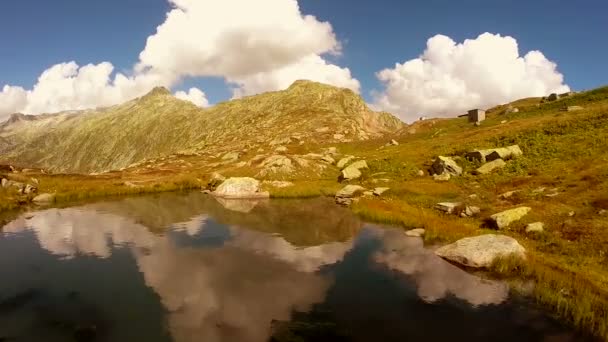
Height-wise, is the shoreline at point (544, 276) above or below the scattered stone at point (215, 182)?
below

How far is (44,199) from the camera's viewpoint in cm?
7806

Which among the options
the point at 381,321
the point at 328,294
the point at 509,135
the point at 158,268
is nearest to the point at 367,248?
the point at 328,294

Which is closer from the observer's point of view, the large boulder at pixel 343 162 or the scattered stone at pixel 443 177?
the scattered stone at pixel 443 177

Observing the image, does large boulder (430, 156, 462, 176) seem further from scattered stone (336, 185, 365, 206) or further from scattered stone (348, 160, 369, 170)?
scattered stone (348, 160, 369, 170)

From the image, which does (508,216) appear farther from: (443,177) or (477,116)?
(477,116)

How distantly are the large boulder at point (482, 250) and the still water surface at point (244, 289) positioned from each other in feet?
4.81

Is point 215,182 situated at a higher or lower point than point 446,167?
lower

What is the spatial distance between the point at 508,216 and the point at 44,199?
77.4m

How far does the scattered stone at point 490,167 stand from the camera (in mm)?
72787

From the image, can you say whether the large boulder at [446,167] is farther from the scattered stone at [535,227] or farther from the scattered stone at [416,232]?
the scattered stone at [535,227]

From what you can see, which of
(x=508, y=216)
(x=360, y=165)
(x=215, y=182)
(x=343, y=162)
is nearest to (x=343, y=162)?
(x=343, y=162)

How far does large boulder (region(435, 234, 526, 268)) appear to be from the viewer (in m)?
36.7

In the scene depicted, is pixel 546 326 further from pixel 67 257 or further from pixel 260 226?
pixel 67 257

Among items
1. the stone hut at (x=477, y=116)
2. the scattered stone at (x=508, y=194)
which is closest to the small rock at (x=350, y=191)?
the scattered stone at (x=508, y=194)
